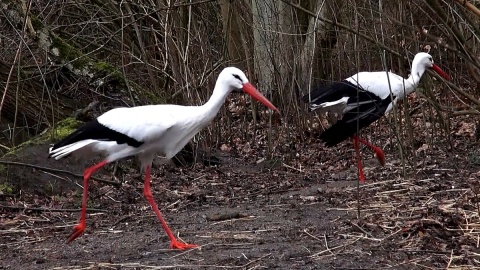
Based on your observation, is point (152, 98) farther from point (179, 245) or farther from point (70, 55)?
point (179, 245)

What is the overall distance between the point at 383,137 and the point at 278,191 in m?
3.40

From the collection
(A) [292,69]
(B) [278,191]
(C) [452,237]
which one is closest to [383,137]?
(A) [292,69]

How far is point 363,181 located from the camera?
877 centimetres

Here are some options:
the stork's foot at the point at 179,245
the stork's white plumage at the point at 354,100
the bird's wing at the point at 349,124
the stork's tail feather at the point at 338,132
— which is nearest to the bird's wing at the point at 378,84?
the stork's white plumage at the point at 354,100

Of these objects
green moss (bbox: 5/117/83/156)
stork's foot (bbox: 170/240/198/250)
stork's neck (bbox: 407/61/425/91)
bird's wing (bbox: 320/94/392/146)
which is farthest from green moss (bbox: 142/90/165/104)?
stork's foot (bbox: 170/240/198/250)

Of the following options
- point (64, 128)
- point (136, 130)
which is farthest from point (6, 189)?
point (136, 130)

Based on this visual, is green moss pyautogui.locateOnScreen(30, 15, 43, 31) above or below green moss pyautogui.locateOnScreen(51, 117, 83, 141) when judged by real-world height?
above

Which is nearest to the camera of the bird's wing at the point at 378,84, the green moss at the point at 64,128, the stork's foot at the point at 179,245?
the stork's foot at the point at 179,245

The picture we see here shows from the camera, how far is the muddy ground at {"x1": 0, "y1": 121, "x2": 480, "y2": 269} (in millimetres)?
5648

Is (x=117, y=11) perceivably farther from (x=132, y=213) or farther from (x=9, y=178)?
(x=132, y=213)

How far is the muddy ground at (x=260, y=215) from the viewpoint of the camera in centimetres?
565

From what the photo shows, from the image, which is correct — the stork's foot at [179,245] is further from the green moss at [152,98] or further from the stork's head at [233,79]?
the green moss at [152,98]

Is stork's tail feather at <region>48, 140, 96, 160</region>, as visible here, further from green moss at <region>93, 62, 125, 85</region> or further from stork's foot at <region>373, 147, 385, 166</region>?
stork's foot at <region>373, 147, 385, 166</region>

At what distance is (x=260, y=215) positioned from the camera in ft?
23.7
